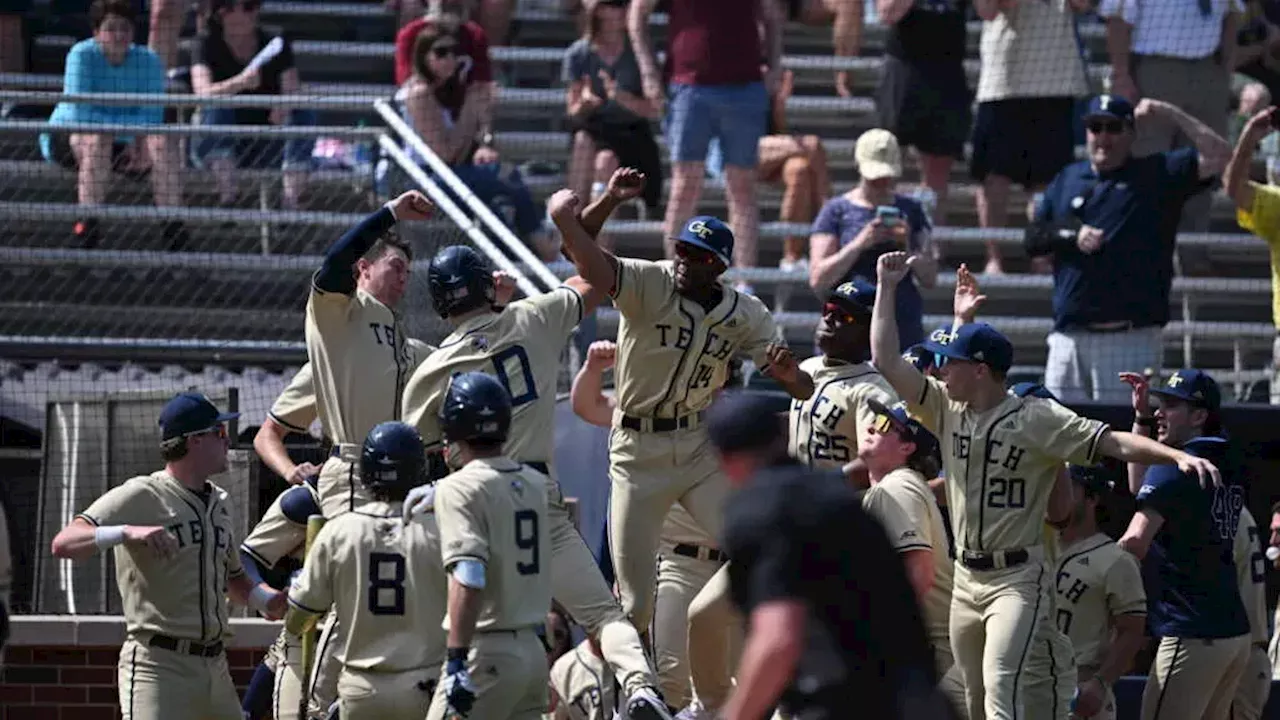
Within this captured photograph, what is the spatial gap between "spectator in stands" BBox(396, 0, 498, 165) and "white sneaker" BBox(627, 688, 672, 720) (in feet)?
20.1

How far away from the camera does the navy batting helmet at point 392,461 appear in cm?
956

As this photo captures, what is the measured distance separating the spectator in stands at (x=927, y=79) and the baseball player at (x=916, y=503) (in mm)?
4749

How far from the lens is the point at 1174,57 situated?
53.1ft

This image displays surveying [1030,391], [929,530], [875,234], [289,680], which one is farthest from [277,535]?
[875,234]

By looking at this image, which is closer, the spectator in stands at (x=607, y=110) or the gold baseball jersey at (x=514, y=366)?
the gold baseball jersey at (x=514, y=366)

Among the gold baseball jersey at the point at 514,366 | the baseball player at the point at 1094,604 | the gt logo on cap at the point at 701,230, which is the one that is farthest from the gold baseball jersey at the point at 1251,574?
the gold baseball jersey at the point at 514,366

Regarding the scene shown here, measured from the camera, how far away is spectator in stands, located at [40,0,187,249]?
15.1 meters

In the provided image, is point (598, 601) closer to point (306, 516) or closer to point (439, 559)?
point (439, 559)

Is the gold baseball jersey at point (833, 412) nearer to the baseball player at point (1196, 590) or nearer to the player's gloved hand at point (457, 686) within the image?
the baseball player at point (1196, 590)

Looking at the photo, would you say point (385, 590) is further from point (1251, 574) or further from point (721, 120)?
point (721, 120)

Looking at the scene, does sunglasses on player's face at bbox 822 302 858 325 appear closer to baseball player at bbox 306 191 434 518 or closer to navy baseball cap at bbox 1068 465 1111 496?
navy baseball cap at bbox 1068 465 1111 496

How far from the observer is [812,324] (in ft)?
51.1

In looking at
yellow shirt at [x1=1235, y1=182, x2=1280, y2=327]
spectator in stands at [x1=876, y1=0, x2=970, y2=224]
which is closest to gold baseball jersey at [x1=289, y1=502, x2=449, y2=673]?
yellow shirt at [x1=1235, y1=182, x2=1280, y2=327]

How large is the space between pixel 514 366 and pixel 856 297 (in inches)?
63.7
